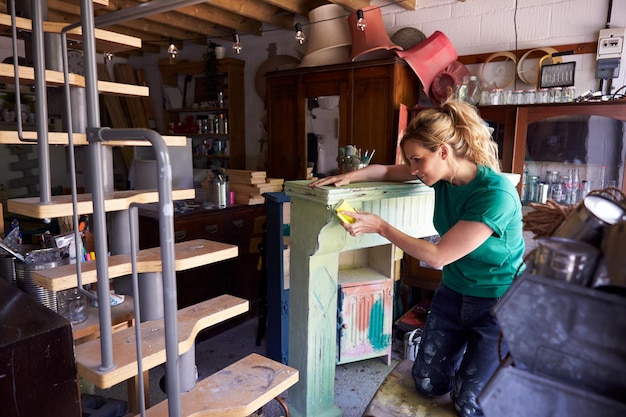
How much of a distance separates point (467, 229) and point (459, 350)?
0.67 m

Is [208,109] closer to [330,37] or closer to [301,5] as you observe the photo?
[301,5]

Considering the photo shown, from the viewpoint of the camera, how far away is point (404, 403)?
172 centimetres

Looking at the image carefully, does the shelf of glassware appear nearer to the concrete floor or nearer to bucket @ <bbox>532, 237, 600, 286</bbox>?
the concrete floor

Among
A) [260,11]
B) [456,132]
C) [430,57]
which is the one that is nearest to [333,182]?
[456,132]

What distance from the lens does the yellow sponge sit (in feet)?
5.39

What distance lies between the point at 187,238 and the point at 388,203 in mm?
1665

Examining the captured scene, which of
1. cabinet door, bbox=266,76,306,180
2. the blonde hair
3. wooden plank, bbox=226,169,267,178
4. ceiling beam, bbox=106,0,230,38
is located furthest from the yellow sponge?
ceiling beam, bbox=106,0,230,38

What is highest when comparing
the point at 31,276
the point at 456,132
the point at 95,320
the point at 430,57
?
the point at 430,57

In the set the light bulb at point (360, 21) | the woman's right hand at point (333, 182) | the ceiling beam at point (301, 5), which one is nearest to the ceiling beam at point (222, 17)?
the ceiling beam at point (301, 5)

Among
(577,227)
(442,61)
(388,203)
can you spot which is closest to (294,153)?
(442,61)

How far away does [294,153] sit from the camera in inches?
159

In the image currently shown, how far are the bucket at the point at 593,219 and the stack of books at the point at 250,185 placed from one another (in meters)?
2.97

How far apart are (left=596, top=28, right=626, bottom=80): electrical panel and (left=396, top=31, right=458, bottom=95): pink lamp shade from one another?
0.97m

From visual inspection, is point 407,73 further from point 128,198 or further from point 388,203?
point 128,198
